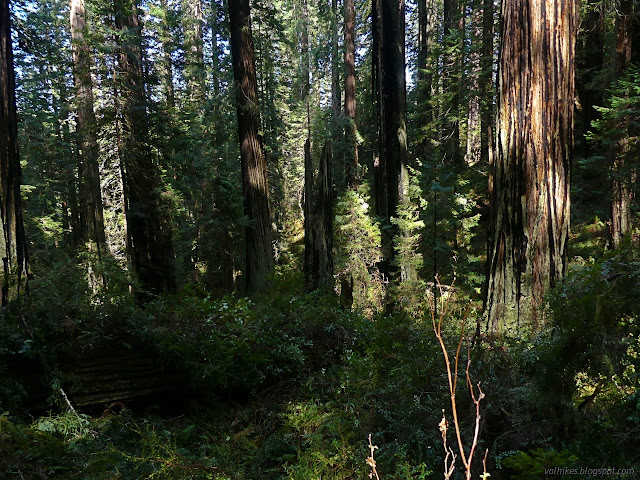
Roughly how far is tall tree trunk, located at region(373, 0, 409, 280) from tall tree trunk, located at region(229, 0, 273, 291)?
12.7 feet

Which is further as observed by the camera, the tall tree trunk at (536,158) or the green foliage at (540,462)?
the tall tree trunk at (536,158)

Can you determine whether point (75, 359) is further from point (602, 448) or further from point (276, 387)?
point (602, 448)

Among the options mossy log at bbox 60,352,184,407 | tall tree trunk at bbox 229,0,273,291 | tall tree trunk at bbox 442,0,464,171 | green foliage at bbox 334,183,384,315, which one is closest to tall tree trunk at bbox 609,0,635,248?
tall tree trunk at bbox 442,0,464,171

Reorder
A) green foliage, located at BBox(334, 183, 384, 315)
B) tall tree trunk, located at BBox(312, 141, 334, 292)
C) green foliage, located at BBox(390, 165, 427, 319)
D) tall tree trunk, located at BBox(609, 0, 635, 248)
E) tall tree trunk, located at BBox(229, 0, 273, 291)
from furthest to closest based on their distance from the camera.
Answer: green foliage, located at BBox(334, 183, 384, 315)
green foliage, located at BBox(390, 165, 427, 319)
tall tree trunk, located at BBox(609, 0, 635, 248)
tall tree trunk, located at BBox(229, 0, 273, 291)
tall tree trunk, located at BBox(312, 141, 334, 292)

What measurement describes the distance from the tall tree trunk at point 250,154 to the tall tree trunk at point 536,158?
20.1 feet

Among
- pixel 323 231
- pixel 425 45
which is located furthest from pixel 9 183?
pixel 425 45

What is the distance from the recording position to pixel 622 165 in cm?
962

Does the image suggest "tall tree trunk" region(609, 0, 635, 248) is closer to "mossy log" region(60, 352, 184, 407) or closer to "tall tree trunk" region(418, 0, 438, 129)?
"tall tree trunk" region(418, 0, 438, 129)

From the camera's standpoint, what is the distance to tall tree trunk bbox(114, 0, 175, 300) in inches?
367

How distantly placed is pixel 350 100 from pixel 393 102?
6762 millimetres

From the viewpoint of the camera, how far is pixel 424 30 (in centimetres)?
1912

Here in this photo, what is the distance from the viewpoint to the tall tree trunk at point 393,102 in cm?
1088

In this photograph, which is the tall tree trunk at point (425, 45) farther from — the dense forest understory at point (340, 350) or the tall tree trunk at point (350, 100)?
the dense forest understory at point (340, 350)

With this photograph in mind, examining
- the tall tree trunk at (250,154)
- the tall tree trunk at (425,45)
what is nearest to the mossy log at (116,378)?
the tall tree trunk at (250,154)
